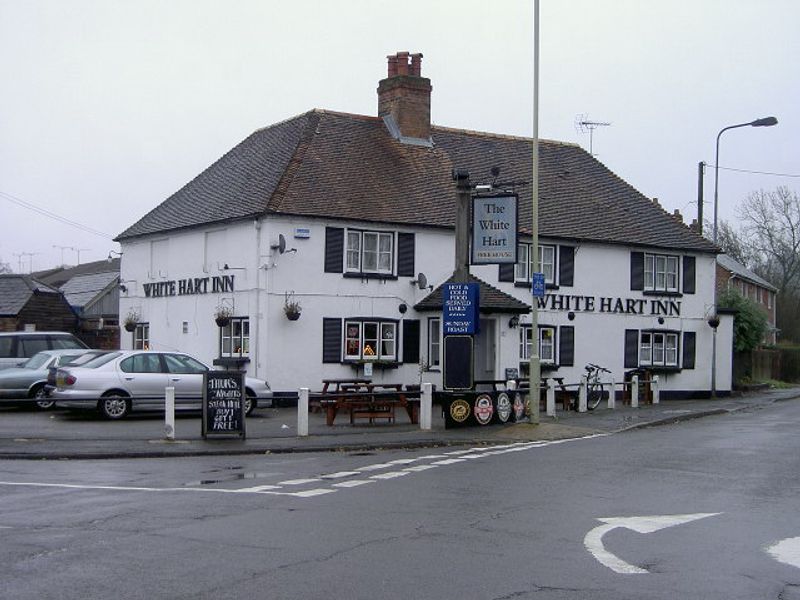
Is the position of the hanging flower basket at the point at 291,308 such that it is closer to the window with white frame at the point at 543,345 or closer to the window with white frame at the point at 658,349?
the window with white frame at the point at 543,345

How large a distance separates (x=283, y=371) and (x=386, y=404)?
6890mm

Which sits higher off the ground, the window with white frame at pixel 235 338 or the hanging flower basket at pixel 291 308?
the hanging flower basket at pixel 291 308

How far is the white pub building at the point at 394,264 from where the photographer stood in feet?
103

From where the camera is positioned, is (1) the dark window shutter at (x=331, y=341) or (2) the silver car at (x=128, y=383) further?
(1) the dark window shutter at (x=331, y=341)

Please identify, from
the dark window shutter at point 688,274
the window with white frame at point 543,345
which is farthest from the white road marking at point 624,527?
the dark window shutter at point 688,274

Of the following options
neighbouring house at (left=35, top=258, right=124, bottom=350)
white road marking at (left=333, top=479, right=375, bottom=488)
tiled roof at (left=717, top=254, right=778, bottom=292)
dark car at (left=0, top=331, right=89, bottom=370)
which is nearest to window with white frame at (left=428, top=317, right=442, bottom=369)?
dark car at (left=0, top=331, right=89, bottom=370)

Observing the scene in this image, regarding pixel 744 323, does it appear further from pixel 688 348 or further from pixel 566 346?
pixel 566 346

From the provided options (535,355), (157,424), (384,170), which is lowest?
(157,424)

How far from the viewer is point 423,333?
33344 mm

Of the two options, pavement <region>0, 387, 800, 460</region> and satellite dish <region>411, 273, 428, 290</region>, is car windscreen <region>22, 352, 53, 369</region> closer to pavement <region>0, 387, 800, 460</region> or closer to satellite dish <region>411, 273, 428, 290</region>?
pavement <region>0, 387, 800, 460</region>

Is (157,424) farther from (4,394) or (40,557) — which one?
(40,557)

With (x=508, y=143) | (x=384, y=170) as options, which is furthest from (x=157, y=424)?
(x=508, y=143)

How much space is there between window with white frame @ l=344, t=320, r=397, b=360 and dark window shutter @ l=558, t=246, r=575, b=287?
6.50 metres

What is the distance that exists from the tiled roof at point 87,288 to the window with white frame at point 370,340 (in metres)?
30.2
